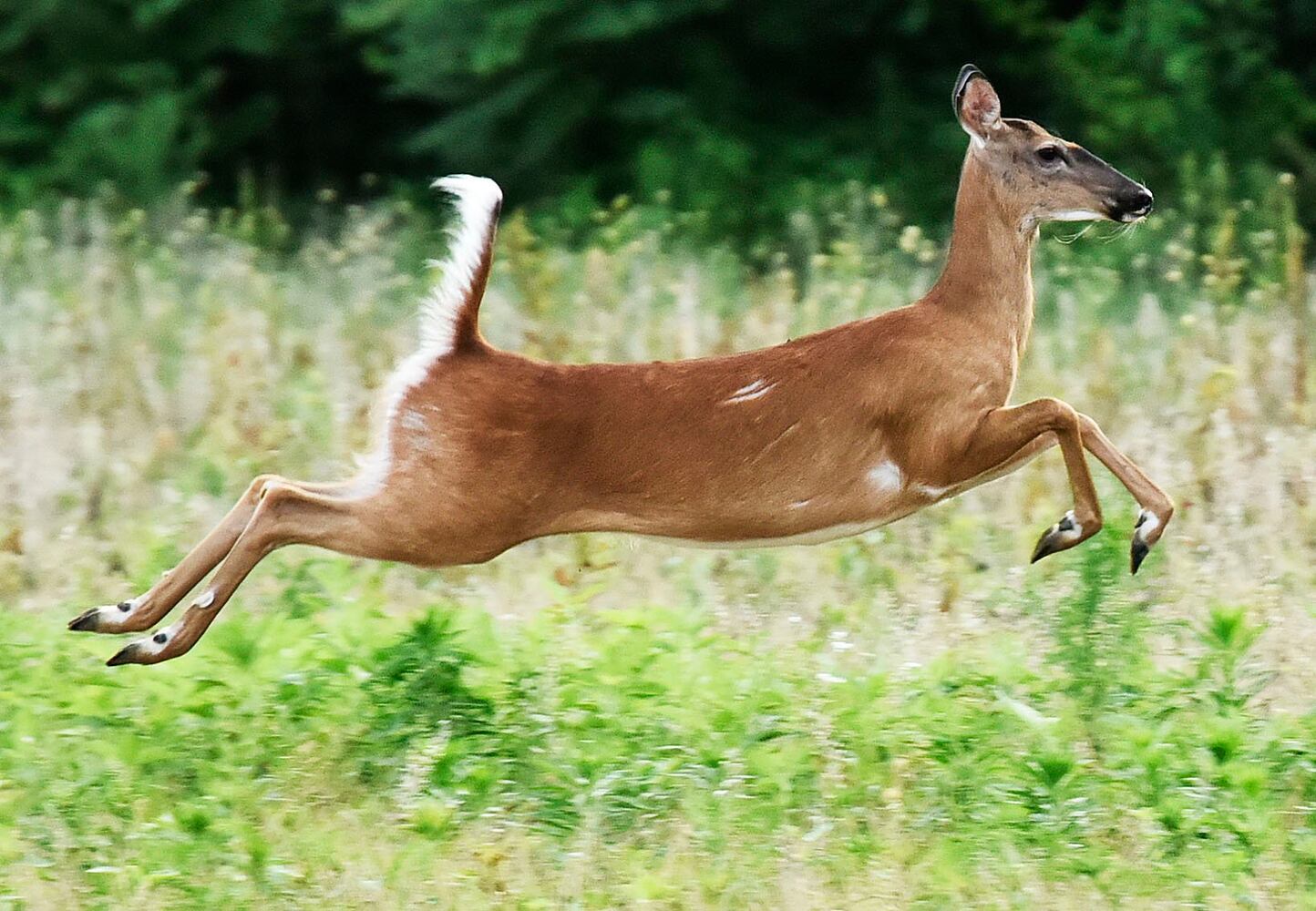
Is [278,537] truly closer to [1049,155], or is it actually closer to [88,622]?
[88,622]

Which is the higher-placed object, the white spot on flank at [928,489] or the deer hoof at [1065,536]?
the white spot on flank at [928,489]

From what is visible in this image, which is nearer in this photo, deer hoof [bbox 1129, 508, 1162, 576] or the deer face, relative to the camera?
deer hoof [bbox 1129, 508, 1162, 576]

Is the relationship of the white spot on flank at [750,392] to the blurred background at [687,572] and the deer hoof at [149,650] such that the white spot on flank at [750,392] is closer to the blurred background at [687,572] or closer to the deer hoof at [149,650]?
the blurred background at [687,572]

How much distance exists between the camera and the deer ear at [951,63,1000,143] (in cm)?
512

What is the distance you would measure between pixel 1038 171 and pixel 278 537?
209cm

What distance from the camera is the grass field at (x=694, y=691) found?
14.5 ft

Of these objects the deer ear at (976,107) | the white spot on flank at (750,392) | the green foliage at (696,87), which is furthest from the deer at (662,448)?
the green foliage at (696,87)

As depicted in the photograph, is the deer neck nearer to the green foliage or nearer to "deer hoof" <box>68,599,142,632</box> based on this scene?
"deer hoof" <box>68,599,142,632</box>

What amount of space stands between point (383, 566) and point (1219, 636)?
9.23 feet

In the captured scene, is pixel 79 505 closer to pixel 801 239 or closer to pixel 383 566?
pixel 383 566

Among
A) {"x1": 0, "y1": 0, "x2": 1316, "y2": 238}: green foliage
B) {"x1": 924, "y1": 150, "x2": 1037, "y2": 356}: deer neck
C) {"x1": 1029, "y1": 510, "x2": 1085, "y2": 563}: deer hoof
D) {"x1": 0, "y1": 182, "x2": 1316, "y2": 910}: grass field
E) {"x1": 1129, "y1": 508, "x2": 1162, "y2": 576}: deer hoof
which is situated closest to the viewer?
{"x1": 0, "y1": 182, "x2": 1316, "y2": 910}: grass field

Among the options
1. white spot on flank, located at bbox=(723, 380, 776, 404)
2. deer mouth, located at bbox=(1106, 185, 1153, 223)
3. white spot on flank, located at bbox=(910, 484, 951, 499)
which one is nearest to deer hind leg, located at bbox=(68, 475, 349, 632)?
white spot on flank, located at bbox=(723, 380, 776, 404)

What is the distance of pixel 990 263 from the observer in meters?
5.08

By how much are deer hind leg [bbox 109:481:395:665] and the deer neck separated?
152 cm
